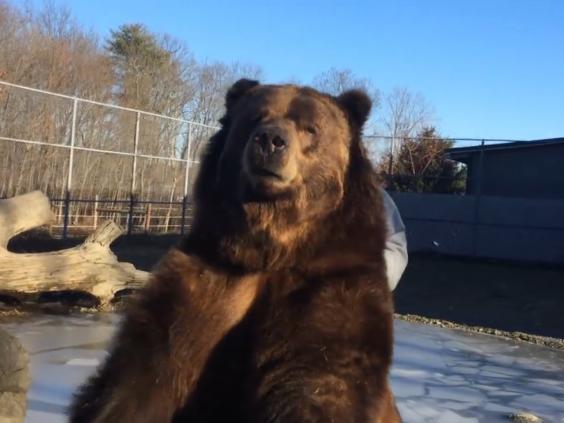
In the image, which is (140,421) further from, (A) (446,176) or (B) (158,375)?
(A) (446,176)

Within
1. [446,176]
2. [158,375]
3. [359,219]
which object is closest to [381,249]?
[359,219]

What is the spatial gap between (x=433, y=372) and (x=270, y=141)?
4829mm

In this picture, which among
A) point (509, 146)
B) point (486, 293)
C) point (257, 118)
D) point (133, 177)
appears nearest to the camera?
point (257, 118)

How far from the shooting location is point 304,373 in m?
2.32

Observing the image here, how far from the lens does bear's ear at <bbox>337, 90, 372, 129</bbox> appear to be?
10.1ft

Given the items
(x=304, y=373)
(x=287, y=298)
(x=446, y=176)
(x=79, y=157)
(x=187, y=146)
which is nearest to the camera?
(x=304, y=373)

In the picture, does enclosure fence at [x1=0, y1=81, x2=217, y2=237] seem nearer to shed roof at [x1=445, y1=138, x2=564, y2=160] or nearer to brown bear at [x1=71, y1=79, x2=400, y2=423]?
shed roof at [x1=445, y1=138, x2=564, y2=160]

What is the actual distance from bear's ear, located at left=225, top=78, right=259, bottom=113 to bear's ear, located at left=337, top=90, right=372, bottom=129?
1.19ft

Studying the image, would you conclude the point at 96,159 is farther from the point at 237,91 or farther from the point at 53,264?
the point at 237,91

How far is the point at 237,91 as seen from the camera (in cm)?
310

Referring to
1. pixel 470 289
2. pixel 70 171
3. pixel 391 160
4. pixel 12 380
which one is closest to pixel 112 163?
pixel 70 171

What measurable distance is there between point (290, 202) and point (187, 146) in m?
15.3

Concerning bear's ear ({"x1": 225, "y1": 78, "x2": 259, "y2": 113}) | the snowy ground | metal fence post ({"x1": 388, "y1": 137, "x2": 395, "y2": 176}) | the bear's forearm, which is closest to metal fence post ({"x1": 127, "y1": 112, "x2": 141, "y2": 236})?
metal fence post ({"x1": 388, "y1": 137, "x2": 395, "y2": 176})

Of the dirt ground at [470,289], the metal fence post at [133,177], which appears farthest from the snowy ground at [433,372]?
the metal fence post at [133,177]
